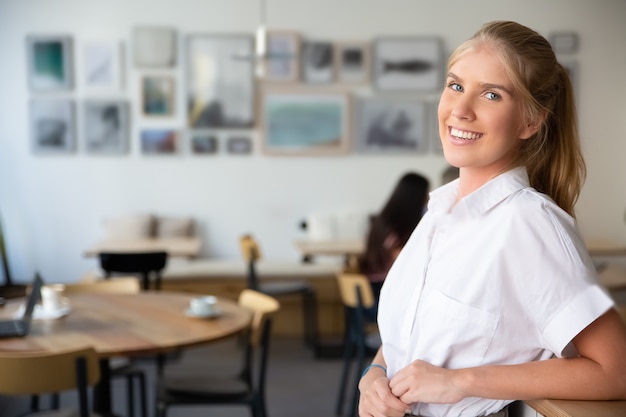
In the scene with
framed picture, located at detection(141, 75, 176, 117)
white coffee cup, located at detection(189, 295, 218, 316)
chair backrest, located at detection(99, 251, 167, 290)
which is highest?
framed picture, located at detection(141, 75, 176, 117)

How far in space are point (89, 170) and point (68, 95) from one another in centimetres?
77

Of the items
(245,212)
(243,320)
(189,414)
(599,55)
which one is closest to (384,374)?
(243,320)

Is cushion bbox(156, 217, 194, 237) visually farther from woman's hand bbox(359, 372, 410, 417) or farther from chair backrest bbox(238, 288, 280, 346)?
woman's hand bbox(359, 372, 410, 417)

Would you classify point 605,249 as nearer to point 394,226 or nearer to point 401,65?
point 394,226

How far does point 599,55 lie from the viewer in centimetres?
771

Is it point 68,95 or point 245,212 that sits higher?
point 68,95

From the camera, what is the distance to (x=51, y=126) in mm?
7629

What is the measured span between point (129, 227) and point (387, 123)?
2.73m

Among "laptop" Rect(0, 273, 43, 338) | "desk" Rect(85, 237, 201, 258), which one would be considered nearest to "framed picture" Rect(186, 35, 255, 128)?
"desk" Rect(85, 237, 201, 258)

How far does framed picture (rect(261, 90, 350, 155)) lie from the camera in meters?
7.75

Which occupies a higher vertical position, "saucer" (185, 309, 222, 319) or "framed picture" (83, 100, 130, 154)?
"framed picture" (83, 100, 130, 154)

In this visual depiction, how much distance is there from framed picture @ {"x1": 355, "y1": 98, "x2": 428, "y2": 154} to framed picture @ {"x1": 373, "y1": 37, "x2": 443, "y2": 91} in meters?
0.18

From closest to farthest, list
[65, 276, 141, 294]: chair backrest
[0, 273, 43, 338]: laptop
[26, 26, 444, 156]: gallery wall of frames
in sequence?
[0, 273, 43, 338]: laptop → [65, 276, 141, 294]: chair backrest → [26, 26, 444, 156]: gallery wall of frames

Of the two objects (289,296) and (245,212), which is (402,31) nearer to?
(245,212)
